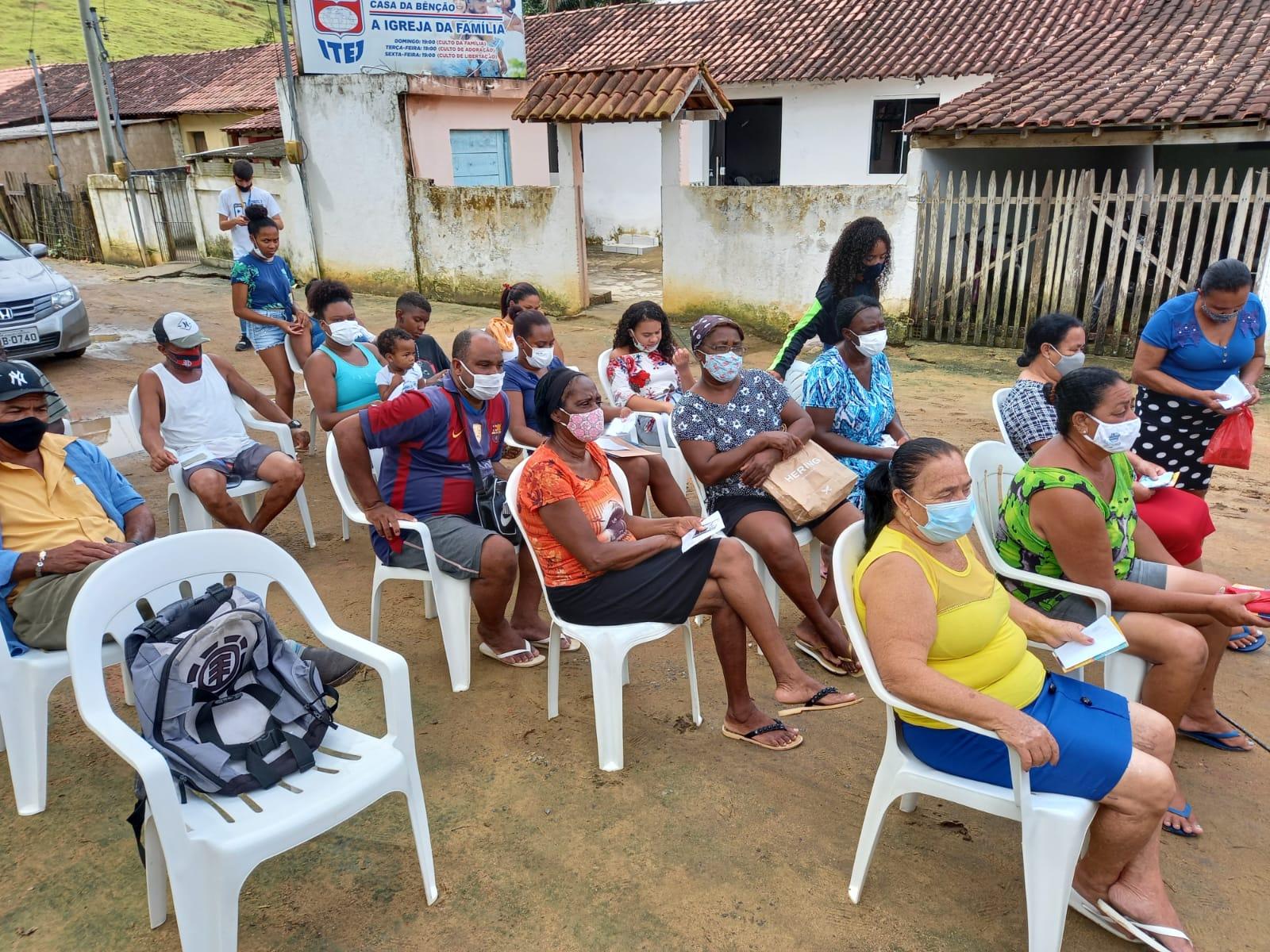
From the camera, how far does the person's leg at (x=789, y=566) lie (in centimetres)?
380

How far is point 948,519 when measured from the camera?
8.45ft

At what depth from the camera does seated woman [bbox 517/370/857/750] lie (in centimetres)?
327

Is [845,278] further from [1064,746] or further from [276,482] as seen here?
[1064,746]

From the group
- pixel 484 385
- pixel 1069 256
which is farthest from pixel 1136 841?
pixel 1069 256

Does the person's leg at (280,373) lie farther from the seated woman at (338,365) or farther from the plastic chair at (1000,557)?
the plastic chair at (1000,557)

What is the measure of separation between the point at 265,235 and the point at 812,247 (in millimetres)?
6061

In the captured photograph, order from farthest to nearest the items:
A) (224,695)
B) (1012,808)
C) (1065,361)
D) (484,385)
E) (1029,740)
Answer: (1065,361) < (484,385) < (224,695) < (1012,808) < (1029,740)

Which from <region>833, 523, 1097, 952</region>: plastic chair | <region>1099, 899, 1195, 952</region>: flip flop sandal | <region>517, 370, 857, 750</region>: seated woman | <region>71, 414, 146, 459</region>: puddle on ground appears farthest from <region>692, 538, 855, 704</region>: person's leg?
<region>71, 414, 146, 459</region>: puddle on ground

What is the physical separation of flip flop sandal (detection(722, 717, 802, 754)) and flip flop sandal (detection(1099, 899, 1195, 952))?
1.14 metres

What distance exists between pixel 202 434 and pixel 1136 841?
4447 millimetres

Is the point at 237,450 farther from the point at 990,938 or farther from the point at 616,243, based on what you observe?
the point at 616,243

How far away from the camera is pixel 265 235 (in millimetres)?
6684

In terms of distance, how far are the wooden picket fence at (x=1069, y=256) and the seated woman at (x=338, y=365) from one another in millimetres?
6743

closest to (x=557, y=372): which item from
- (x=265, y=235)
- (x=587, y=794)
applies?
(x=587, y=794)
